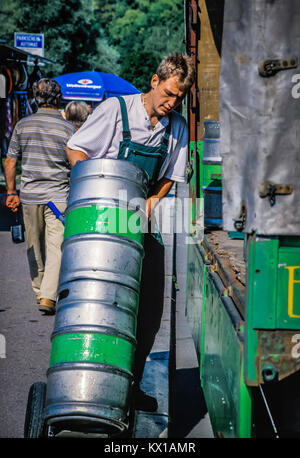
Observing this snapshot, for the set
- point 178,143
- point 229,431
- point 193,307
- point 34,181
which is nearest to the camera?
point 229,431

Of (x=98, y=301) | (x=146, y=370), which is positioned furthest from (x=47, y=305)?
(x=98, y=301)

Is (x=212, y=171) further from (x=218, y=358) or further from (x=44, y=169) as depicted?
(x=44, y=169)

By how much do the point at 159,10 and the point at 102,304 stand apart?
85208 millimetres

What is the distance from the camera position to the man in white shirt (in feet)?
11.7

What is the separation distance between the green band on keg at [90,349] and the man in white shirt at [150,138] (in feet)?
2.14

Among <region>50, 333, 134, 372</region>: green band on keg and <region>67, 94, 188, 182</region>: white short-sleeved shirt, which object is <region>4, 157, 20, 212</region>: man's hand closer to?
<region>67, 94, 188, 182</region>: white short-sleeved shirt

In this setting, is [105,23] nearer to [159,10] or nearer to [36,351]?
[159,10]

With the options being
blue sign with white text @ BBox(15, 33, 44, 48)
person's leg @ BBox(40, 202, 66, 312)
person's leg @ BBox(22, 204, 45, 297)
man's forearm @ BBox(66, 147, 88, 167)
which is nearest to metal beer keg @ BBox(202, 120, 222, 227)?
man's forearm @ BBox(66, 147, 88, 167)

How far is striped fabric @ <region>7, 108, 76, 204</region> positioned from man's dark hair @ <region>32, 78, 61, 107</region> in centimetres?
8

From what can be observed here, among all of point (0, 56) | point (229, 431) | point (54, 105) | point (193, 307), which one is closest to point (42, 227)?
point (54, 105)

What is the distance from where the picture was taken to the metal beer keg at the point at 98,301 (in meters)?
3.04

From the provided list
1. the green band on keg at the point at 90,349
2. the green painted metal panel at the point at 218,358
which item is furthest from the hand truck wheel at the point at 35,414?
the green painted metal panel at the point at 218,358

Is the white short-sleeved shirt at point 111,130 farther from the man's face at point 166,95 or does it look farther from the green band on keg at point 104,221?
the green band on keg at point 104,221

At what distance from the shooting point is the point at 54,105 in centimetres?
628
